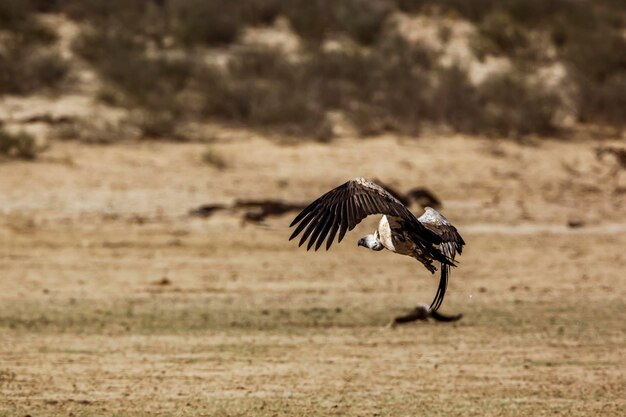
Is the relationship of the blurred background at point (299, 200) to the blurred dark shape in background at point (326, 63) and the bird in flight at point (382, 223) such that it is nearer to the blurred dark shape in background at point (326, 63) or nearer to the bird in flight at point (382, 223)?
the blurred dark shape in background at point (326, 63)

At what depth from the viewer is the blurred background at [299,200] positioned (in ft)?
27.8

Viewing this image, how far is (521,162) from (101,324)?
8.46 m

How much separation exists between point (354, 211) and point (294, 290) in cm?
462

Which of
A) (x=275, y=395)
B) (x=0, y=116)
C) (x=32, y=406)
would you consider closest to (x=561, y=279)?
(x=275, y=395)

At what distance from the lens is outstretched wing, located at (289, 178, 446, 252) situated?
6.59 meters

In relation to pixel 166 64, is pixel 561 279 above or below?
below

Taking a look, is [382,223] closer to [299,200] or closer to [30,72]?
[299,200]

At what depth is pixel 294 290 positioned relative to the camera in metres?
11.2

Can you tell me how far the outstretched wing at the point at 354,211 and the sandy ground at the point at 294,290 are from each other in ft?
4.40

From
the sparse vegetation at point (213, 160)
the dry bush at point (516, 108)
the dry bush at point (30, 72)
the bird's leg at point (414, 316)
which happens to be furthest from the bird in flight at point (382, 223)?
the dry bush at point (30, 72)

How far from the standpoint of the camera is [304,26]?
75.0ft

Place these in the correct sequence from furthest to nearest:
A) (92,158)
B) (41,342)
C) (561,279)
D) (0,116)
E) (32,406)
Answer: (0,116), (92,158), (561,279), (41,342), (32,406)

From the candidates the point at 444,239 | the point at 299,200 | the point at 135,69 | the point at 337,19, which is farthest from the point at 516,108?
the point at 444,239

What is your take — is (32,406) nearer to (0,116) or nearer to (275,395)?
(275,395)
